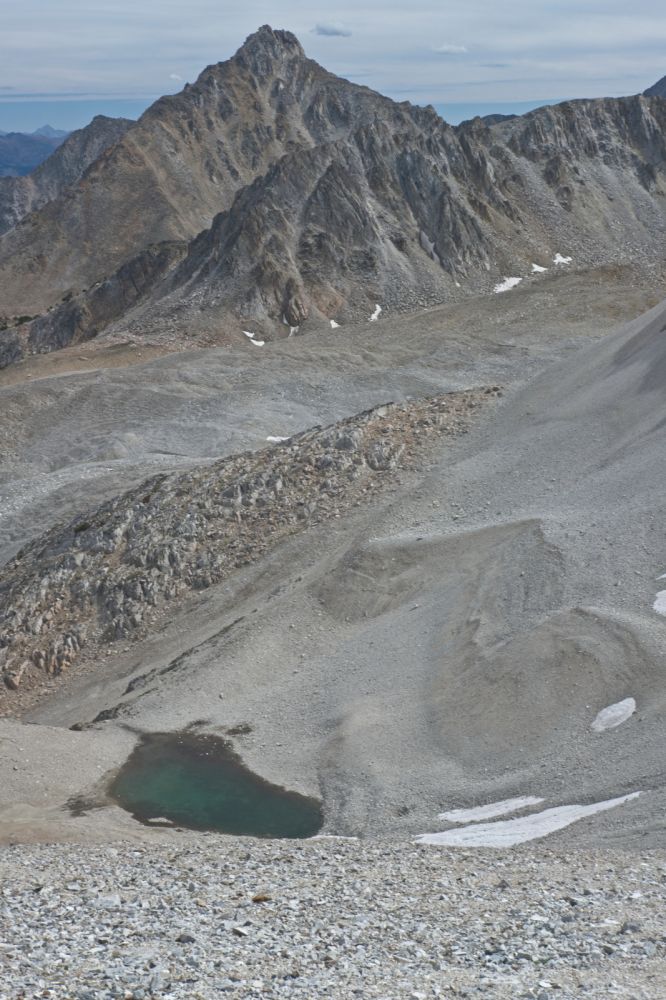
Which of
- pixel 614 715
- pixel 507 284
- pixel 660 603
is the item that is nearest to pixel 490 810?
pixel 614 715

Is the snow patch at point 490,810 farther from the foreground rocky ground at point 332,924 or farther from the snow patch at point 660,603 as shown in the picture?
the snow patch at point 660,603

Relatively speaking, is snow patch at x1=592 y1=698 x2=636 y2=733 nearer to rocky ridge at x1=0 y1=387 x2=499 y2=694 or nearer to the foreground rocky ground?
the foreground rocky ground

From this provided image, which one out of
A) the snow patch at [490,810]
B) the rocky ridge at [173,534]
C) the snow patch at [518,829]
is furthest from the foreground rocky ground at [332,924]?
the rocky ridge at [173,534]

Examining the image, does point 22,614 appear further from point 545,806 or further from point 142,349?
point 142,349

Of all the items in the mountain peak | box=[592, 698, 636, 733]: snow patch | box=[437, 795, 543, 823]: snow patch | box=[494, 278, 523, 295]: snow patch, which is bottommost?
box=[437, 795, 543, 823]: snow patch

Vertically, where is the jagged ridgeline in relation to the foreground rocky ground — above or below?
above

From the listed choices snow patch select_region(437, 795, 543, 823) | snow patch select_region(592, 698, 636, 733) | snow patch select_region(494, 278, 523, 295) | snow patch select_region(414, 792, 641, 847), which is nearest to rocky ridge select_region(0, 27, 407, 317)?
snow patch select_region(494, 278, 523, 295)

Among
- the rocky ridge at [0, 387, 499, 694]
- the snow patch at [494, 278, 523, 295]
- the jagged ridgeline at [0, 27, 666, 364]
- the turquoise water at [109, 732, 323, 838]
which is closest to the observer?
the turquoise water at [109, 732, 323, 838]
